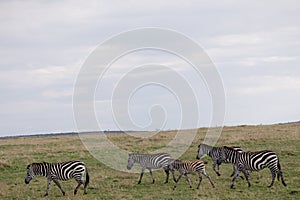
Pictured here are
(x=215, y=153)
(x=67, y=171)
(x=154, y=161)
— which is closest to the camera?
(x=67, y=171)

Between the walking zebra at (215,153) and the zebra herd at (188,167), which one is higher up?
the walking zebra at (215,153)

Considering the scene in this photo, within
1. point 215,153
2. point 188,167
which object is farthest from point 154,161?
point 215,153

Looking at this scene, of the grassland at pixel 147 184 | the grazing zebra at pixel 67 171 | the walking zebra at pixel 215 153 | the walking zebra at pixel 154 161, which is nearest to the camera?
the grassland at pixel 147 184

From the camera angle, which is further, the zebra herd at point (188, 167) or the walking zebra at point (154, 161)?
the walking zebra at point (154, 161)

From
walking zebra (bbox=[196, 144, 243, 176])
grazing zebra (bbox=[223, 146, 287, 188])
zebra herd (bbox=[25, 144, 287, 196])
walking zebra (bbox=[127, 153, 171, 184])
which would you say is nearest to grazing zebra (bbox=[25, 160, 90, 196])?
zebra herd (bbox=[25, 144, 287, 196])

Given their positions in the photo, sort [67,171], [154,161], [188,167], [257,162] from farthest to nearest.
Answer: [154,161] → [188,167] → [257,162] → [67,171]

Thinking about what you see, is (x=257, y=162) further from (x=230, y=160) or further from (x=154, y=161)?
(x=154, y=161)

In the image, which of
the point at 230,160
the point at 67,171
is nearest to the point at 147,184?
the point at 67,171

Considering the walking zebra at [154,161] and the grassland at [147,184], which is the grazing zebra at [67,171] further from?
the walking zebra at [154,161]

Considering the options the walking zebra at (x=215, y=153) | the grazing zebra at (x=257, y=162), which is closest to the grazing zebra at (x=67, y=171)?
the grazing zebra at (x=257, y=162)

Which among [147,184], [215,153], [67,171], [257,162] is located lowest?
[147,184]

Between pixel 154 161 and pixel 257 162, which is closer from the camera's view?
pixel 257 162

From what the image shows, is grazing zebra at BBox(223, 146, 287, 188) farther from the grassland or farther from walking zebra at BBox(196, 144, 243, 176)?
walking zebra at BBox(196, 144, 243, 176)

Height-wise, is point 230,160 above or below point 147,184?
above
